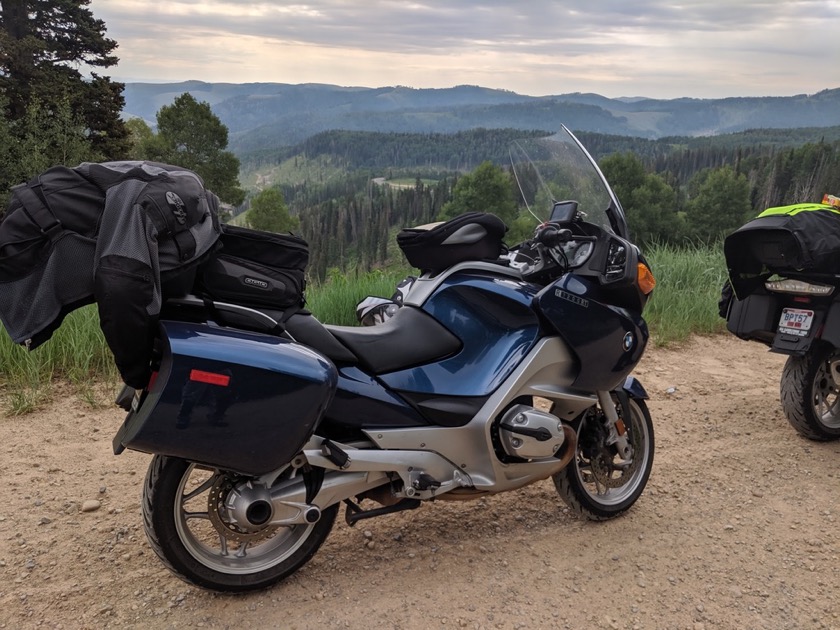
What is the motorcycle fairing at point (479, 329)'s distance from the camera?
8.81 ft

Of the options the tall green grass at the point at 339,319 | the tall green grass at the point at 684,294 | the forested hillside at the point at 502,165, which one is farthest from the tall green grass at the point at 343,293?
the tall green grass at the point at 684,294

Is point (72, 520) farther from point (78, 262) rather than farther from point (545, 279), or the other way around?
point (545, 279)

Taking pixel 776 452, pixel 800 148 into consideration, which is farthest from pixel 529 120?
Result: pixel 776 452

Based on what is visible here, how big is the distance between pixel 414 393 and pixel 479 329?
379 millimetres

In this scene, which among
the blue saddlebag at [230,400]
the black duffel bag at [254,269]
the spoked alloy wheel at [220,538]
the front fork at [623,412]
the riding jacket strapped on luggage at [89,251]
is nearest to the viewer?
the riding jacket strapped on luggage at [89,251]

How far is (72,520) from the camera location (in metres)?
3.11

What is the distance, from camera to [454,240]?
272 cm

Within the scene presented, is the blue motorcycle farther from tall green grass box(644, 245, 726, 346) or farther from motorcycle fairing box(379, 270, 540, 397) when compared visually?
tall green grass box(644, 245, 726, 346)

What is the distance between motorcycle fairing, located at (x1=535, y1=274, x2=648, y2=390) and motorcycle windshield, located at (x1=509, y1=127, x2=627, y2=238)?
0.32 metres

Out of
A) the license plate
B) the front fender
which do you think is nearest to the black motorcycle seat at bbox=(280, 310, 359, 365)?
the front fender

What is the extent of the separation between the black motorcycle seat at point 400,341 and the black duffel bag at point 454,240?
23 cm

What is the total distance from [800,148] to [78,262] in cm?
4379

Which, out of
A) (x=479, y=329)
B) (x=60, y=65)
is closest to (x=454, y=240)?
(x=479, y=329)

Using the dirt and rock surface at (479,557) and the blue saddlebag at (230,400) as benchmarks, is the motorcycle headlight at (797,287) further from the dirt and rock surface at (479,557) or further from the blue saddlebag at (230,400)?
the blue saddlebag at (230,400)
